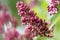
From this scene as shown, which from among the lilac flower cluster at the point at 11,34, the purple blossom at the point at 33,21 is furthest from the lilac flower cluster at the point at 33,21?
the lilac flower cluster at the point at 11,34

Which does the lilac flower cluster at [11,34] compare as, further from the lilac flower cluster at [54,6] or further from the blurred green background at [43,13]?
the lilac flower cluster at [54,6]

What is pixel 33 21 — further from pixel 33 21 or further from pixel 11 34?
pixel 11 34

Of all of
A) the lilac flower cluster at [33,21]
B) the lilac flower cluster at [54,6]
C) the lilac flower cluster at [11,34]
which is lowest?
the lilac flower cluster at [11,34]

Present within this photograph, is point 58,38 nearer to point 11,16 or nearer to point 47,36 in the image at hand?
point 47,36

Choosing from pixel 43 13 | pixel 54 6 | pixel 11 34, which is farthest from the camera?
pixel 11 34

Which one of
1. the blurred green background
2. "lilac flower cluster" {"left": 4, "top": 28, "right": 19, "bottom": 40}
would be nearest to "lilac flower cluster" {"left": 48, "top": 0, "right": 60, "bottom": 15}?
the blurred green background

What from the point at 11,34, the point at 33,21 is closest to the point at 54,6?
the point at 33,21

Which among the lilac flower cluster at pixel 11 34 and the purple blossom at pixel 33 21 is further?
the lilac flower cluster at pixel 11 34

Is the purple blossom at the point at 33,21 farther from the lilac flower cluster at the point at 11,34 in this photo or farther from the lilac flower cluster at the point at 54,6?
the lilac flower cluster at the point at 11,34

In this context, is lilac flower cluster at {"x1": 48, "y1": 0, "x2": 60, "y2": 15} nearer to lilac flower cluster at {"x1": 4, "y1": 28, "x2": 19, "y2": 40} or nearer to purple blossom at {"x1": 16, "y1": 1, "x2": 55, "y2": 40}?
purple blossom at {"x1": 16, "y1": 1, "x2": 55, "y2": 40}

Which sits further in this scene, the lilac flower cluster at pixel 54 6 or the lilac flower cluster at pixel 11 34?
the lilac flower cluster at pixel 11 34

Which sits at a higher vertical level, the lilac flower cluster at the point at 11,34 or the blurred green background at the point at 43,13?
the blurred green background at the point at 43,13
